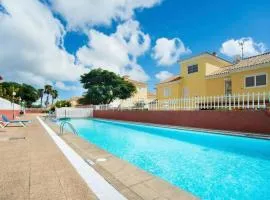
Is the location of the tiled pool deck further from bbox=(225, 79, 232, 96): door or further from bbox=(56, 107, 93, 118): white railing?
bbox=(56, 107, 93, 118): white railing

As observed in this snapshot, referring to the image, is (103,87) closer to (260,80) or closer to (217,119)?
(260,80)

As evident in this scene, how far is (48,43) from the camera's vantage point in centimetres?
2148

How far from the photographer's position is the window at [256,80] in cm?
1653

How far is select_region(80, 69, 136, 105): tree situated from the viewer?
41.3 meters

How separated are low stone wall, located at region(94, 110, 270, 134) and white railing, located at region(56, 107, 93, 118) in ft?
58.5

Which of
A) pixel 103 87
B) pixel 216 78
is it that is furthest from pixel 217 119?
pixel 103 87

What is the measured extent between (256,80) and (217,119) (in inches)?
313

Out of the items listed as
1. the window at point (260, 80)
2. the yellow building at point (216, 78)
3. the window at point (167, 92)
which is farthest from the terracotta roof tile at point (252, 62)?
the window at point (167, 92)

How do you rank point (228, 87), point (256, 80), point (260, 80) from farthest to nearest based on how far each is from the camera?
point (228, 87) < point (256, 80) < point (260, 80)

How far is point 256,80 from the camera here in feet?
55.6

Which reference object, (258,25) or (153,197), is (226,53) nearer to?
(258,25)

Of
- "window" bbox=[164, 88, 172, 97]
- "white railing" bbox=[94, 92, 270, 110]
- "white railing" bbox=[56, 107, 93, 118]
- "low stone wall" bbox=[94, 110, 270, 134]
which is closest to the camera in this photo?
"low stone wall" bbox=[94, 110, 270, 134]

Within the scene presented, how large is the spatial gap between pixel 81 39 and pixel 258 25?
2172 cm

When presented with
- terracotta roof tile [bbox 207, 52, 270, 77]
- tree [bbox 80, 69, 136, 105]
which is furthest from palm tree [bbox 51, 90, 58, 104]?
terracotta roof tile [bbox 207, 52, 270, 77]
